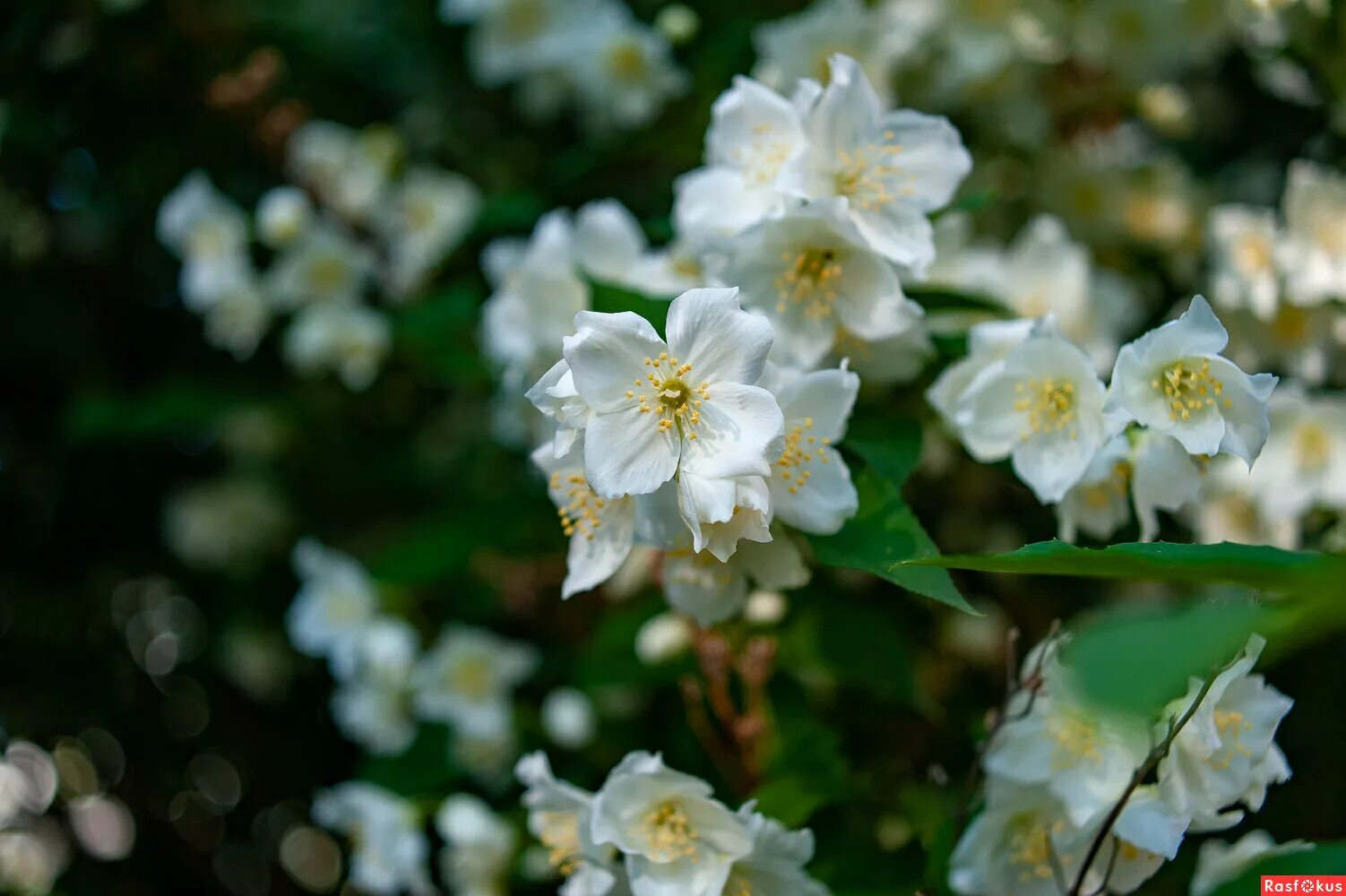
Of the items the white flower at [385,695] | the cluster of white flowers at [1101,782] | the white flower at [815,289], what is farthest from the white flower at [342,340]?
the cluster of white flowers at [1101,782]

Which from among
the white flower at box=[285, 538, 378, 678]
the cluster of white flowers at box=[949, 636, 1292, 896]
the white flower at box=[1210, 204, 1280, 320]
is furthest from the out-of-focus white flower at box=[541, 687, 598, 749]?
the white flower at box=[1210, 204, 1280, 320]

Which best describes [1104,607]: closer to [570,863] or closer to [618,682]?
[618,682]

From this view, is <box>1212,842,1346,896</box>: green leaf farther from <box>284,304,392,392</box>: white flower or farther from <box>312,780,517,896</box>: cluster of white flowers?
<box>284,304,392,392</box>: white flower

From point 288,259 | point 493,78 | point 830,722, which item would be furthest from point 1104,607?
point 288,259

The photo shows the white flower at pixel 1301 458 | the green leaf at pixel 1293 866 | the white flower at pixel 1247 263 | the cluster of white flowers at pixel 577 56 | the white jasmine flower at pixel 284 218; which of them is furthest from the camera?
the white jasmine flower at pixel 284 218

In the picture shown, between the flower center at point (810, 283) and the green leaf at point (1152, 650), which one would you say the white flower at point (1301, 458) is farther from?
the green leaf at point (1152, 650)

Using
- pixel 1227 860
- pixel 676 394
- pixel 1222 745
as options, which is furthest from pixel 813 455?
pixel 1227 860
